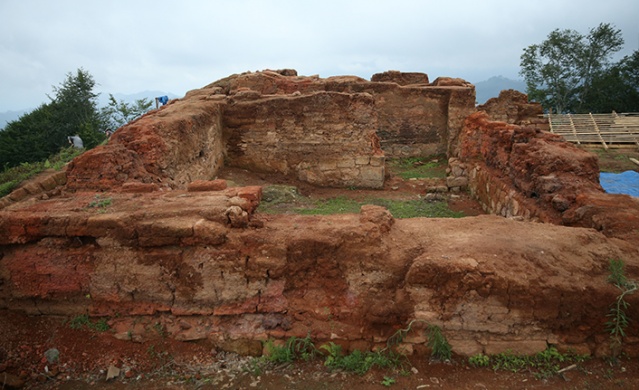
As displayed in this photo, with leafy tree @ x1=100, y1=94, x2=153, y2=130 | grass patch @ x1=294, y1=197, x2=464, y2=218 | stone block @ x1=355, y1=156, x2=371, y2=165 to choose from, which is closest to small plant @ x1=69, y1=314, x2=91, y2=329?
grass patch @ x1=294, y1=197, x2=464, y2=218

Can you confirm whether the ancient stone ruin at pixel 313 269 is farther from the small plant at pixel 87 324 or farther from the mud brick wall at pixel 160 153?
the mud brick wall at pixel 160 153

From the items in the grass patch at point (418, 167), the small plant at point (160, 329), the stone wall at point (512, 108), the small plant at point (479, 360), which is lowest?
the small plant at point (479, 360)

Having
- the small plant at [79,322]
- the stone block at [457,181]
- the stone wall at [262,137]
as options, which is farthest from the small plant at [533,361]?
the stone block at [457,181]

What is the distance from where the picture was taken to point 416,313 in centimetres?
370

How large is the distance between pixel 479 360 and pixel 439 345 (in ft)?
1.30

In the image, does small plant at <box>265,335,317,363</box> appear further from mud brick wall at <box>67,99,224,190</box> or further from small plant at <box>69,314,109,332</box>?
mud brick wall at <box>67,99,224,190</box>

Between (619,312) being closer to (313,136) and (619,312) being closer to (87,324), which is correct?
(87,324)

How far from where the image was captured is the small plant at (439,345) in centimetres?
361

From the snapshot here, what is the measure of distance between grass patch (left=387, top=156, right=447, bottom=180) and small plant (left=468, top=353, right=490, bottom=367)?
839 centimetres

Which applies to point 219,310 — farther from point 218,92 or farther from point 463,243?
point 218,92

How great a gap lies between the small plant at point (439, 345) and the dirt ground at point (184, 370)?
8 centimetres

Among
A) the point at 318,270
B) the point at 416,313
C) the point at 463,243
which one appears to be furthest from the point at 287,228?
the point at 463,243

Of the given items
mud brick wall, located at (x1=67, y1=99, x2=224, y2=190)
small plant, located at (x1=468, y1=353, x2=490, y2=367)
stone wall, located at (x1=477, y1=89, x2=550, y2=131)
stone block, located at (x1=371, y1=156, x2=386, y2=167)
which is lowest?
small plant, located at (x1=468, y1=353, x2=490, y2=367)

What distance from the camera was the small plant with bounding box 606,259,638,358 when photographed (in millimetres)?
3373
